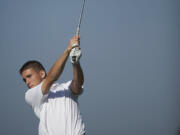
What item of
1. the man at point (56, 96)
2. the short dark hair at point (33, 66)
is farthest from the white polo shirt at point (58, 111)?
the short dark hair at point (33, 66)

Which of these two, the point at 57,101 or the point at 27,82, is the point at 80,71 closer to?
the point at 57,101

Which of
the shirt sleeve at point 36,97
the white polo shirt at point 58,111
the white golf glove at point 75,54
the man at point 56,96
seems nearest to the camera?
the white golf glove at point 75,54

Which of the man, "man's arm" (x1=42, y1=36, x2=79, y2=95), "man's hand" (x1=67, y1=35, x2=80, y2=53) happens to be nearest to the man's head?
the man

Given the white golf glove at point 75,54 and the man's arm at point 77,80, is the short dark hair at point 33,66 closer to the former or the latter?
the man's arm at point 77,80

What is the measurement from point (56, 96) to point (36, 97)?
0.28m

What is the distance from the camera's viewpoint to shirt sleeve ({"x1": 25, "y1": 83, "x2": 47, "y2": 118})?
4.42m

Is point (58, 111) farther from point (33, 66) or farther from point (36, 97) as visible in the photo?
point (33, 66)

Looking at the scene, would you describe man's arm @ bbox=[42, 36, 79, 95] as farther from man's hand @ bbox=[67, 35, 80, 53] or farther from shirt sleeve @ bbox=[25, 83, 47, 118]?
shirt sleeve @ bbox=[25, 83, 47, 118]

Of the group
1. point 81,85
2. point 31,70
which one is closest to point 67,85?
point 81,85

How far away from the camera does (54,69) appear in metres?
4.13

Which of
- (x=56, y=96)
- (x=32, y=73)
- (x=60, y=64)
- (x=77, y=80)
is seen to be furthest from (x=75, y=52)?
(x=32, y=73)

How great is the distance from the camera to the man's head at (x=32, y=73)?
4.58 metres

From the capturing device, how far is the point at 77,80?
429 centimetres

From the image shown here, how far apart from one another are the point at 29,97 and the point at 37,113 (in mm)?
276
